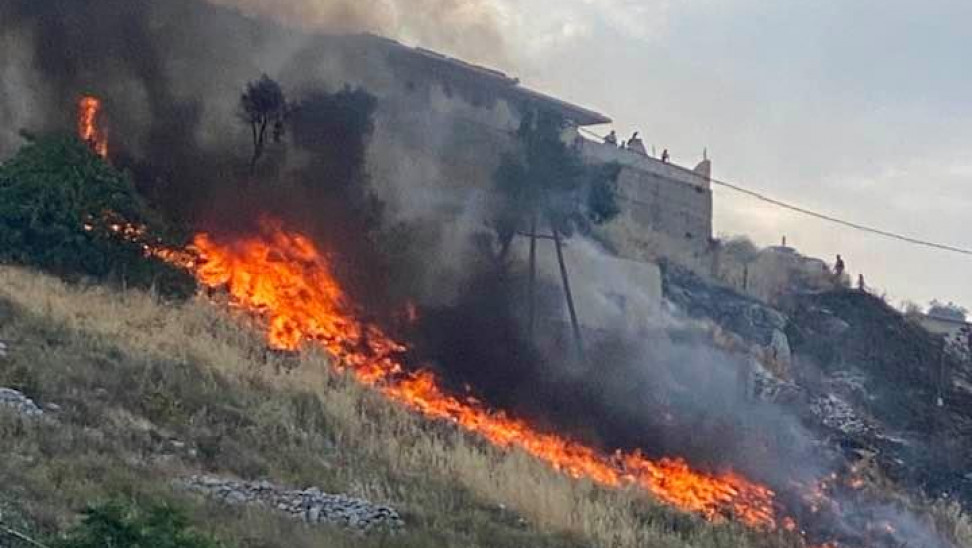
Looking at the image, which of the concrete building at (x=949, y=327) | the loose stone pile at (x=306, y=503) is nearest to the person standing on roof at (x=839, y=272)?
the concrete building at (x=949, y=327)

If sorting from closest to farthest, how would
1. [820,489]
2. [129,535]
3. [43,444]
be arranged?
[129,535] < [43,444] < [820,489]

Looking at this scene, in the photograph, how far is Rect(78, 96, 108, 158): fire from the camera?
101ft

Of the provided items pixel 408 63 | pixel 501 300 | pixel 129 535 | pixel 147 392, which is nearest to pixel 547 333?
pixel 501 300

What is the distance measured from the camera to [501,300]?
3366 cm

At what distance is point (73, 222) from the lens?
1016 inches

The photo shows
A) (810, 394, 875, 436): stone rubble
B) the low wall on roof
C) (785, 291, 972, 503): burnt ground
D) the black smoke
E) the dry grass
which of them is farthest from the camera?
the low wall on roof

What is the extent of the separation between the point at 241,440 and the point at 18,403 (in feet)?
10.4

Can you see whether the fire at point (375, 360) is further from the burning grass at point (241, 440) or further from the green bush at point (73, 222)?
the burning grass at point (241, 440)

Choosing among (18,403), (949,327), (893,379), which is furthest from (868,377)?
(18,403)

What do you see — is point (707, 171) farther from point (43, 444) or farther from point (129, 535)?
point (129, 535)

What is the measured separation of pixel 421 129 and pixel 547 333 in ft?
26.6

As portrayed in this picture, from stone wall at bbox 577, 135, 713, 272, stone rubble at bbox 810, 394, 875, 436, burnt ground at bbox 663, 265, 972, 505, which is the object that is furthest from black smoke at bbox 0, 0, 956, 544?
stone wall at bbox 577, 135, 713, 272

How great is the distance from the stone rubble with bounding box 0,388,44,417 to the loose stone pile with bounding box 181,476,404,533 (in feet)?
6.58

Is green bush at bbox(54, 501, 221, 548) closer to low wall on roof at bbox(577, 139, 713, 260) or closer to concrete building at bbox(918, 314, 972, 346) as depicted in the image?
low wall on roof at bbox(577, 139, 713, 260)
